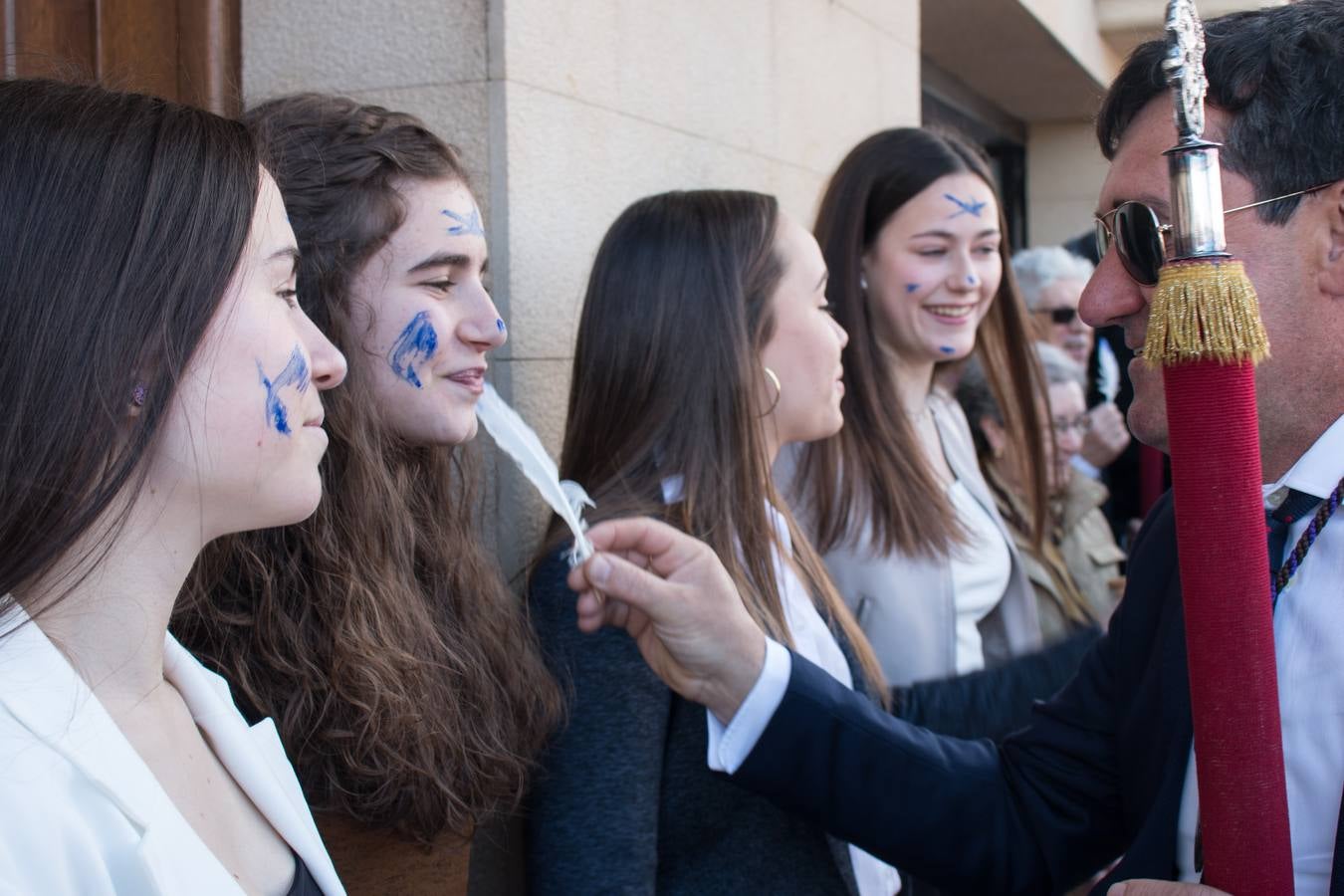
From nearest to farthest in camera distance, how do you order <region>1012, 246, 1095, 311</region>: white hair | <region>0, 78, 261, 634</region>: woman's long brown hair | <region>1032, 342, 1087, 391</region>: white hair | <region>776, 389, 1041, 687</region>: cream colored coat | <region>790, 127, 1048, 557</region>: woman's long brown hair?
<region>0, 78, 261, 634</region>: woman's long brown hair < <region>776, 389, 1041, 687</region>: cream colored coat < <region>790, 127, 1048, 557</region>: woman's long brown hair < <region>1032, 342, 1087, 391</region>: white hair < <region>1012, 246, 1095, 311</region>: white hair

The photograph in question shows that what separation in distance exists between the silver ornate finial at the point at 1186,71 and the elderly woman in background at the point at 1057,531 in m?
2.29

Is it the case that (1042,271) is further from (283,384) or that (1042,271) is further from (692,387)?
(283,384)

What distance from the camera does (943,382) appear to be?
12.3ft

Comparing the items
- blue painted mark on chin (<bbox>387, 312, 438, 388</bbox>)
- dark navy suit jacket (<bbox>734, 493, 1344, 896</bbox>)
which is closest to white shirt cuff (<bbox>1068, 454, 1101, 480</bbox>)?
dark navy suit jacket (<bbox>734, 493, 1344, 896</bbox>)

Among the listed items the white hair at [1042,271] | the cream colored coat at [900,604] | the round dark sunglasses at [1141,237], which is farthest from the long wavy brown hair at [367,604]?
the white hair at [1042,271]

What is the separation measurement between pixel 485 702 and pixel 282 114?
103 centimetres

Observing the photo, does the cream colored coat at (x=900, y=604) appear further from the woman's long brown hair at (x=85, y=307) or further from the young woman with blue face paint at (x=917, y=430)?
the woman's long brown hair at (x=85, y=307)

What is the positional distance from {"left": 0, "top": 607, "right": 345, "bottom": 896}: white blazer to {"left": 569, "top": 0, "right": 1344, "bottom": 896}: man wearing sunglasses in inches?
28.0

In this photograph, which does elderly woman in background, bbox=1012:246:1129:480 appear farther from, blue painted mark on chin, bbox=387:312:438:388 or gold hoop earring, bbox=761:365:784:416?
blue painted mark on chin, bbox=387:312:438:388

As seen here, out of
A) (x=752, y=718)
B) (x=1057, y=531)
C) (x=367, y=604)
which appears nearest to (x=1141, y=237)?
(x=752, y=718)

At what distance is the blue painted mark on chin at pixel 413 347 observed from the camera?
6.69 feet

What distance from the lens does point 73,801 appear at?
116 cm

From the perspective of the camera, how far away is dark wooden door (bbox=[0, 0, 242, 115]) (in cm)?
224

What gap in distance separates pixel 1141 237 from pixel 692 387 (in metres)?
0.92
